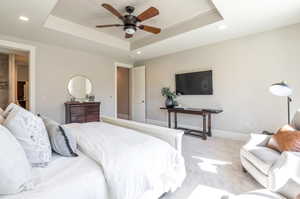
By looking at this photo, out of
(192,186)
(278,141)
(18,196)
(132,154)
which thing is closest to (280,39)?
(278,141)

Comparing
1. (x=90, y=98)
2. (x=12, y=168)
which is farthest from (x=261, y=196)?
(x=90, y=98)

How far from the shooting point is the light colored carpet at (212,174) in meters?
1.73

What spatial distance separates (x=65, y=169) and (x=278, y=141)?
2.31m

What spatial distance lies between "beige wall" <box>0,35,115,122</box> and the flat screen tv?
2570mm

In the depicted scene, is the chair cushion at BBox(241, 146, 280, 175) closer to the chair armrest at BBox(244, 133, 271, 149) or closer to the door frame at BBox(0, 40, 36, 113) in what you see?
the chair armrest at BBox(244, 133, 271, 149)

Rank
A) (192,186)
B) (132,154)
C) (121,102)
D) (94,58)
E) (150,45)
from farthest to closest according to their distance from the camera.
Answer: (121,102) < (94,58) < (150,45) < (192,186) < (132,154)

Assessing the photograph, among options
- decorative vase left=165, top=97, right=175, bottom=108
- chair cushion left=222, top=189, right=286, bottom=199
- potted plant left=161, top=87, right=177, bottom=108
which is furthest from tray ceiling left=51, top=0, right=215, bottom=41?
chair cushion left=222, top=189, right=286, bottom=199

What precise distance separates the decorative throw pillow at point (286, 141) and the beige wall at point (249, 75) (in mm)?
1638

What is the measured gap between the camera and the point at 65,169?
110 cm

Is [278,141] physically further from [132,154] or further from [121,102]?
[121,102]

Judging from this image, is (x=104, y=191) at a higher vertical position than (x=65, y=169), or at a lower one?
lower

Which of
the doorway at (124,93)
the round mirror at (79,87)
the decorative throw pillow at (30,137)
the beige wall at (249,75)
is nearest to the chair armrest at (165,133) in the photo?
the decorative throw pillow at (30,137)

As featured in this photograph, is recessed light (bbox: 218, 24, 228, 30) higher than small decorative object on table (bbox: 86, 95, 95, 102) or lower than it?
higher

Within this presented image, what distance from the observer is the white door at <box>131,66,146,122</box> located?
230 inches
